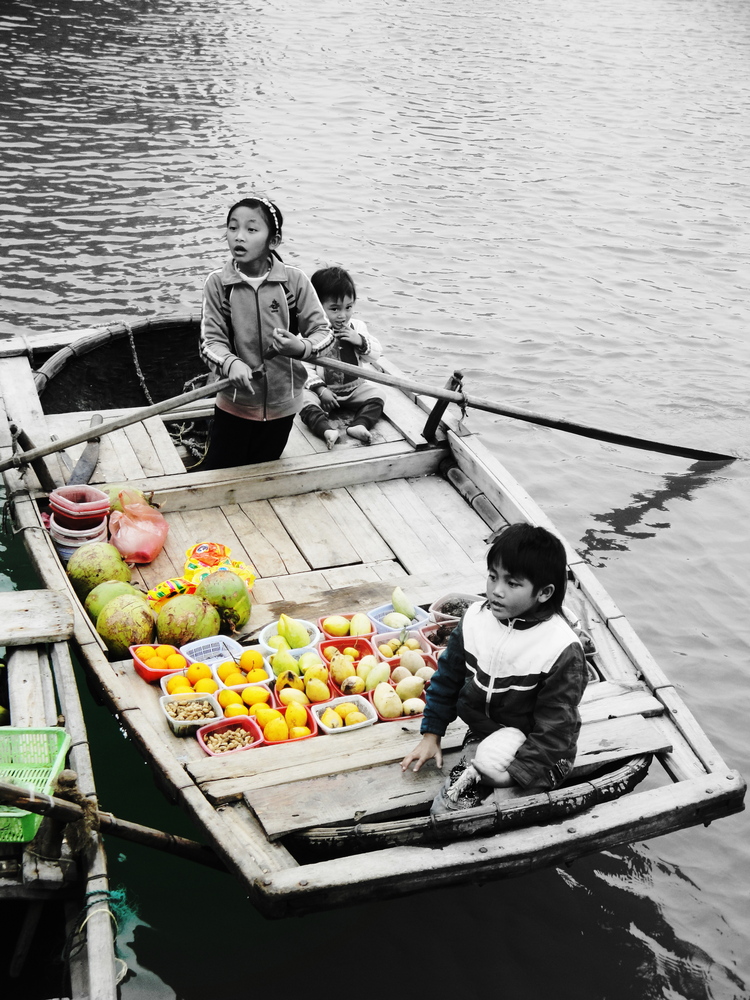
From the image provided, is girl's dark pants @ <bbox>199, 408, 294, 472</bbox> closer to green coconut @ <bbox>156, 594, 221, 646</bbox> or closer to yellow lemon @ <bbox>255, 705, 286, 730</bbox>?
green coconut @ <bbox>156, 594, 221, 646</bbox>

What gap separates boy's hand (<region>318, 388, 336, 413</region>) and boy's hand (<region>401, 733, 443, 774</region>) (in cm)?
312

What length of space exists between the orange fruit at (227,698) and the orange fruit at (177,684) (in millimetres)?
138

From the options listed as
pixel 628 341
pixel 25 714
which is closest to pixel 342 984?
pixel 25 714

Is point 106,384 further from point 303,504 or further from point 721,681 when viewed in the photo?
point 721,681

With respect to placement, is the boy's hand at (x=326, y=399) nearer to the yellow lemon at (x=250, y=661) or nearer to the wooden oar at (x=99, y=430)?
the wooden oar at (x=99, y=430)

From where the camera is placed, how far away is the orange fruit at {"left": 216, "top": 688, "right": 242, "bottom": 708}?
389 centimetres

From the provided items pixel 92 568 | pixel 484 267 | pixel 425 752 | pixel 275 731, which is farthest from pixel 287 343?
pixel 484 267

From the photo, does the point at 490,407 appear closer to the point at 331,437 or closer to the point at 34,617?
the point at 331,437

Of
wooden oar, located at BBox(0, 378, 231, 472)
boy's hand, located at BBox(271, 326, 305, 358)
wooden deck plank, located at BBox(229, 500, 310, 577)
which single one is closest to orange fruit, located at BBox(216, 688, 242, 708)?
wooden deck plank, located at BBox(229, 500, 310, 577)

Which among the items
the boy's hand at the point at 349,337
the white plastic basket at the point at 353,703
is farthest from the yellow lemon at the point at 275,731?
the boy's hand at the point at 349,337

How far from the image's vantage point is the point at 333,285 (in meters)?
5.82

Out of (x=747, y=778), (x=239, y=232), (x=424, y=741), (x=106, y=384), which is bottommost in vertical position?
(x=747, y=778)

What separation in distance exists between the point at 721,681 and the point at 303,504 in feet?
8.35

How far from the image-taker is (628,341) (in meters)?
9.53
